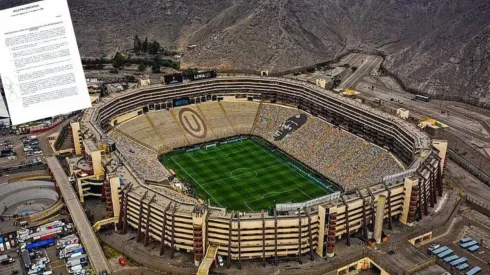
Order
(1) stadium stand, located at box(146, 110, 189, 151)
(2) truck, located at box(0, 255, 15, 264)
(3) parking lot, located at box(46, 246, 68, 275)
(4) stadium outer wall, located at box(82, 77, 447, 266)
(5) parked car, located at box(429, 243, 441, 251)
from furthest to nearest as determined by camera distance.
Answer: (1) stadium stand, located at box(146, 110, 189, 151)
(5) parked car, located at box(429, 243, 441, 251)
(2) truck, located at box(0, 255, 15, 264)
(4) stadium outer wall, located at box(82, 77, 447, 266)
(3) parking lot, located at box(46, 246, 68, 275)

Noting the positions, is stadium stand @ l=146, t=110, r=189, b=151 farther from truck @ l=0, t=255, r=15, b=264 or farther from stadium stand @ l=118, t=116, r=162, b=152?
truck @ l=0, t=255, r=15, b=264

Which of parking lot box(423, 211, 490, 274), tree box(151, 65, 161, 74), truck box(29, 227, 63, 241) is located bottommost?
parking lot box(423, 211, 490, 274)

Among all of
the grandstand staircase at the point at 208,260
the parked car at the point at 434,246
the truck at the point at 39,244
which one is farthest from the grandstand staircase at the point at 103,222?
the parked car at the point at 434,246

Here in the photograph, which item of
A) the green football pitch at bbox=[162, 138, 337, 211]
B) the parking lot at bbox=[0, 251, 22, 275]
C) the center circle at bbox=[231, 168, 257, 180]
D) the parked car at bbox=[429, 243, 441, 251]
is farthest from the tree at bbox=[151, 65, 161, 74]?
the parked car at bbox=[429, 243, 441, 251]

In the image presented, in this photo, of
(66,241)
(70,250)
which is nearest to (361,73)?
(66,241)

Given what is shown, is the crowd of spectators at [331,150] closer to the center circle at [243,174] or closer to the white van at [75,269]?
the center circle at [243,174]

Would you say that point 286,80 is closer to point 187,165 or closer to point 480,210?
point 187,165
